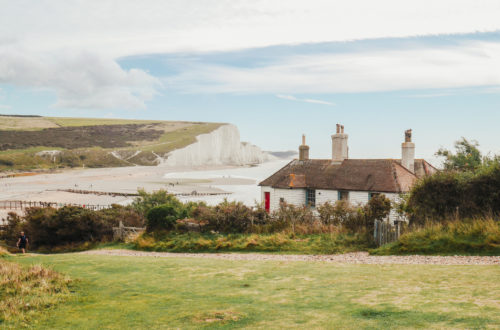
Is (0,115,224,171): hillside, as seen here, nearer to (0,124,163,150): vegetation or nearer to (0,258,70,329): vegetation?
(0,124,163,150): vegetation

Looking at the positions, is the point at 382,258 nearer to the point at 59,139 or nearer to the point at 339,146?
the point at 339,146

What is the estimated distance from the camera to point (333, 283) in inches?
408

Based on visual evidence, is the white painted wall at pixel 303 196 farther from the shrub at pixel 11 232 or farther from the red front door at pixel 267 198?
the shrub at pixel 11 232

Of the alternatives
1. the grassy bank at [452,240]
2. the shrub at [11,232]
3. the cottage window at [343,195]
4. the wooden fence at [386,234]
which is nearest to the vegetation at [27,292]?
the grassy bank at [452,240]

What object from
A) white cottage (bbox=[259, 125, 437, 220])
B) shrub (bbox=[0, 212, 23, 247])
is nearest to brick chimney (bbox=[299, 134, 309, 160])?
white cottage (bbox=[259, 125, 437, 220])

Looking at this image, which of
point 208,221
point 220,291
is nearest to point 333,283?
point 220,291

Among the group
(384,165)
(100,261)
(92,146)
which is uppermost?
(92,146)

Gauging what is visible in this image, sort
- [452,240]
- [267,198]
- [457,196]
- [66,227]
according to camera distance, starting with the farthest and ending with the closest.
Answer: [267,198] → [66,227] → [457,196] → [452,240]

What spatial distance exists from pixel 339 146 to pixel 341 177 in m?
3.19

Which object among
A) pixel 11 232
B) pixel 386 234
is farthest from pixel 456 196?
pixel 11 232

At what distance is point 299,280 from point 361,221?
10.6 metres

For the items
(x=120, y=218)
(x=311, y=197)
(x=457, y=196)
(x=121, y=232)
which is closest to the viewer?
(x=457, y=196)

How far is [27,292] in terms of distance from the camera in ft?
31.8

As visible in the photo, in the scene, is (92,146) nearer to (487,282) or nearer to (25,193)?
(25,193)
